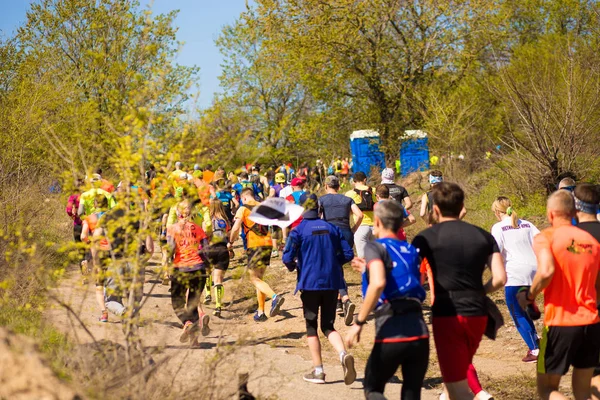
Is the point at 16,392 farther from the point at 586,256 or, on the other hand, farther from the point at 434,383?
the point at 434,383

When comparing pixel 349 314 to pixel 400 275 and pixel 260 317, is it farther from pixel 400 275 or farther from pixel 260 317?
pixel 400 275

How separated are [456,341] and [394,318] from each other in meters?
0.56

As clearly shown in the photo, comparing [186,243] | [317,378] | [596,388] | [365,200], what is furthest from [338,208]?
[596,388]

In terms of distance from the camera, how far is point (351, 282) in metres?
13.5

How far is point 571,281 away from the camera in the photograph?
17.7 feet

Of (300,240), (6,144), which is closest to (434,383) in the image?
(300,240)

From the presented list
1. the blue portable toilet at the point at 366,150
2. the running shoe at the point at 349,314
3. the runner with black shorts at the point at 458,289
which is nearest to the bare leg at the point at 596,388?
the runner with black shorts at the point at 458,289

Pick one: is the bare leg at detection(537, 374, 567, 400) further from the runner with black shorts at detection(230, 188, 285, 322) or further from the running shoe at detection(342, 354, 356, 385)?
the runner with black shorts at detection(230, 188, 285, 322)

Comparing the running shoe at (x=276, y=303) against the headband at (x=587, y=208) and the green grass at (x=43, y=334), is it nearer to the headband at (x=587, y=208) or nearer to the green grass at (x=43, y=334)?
the green grass at (x=43, y=334)

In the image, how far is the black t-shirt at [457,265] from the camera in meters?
5.22

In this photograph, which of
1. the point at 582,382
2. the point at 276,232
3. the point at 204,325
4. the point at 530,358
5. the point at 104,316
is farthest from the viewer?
the point at 276,232

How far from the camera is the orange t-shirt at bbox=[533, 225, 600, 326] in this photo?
17.6 ft

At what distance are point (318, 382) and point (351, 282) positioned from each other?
6.11 m

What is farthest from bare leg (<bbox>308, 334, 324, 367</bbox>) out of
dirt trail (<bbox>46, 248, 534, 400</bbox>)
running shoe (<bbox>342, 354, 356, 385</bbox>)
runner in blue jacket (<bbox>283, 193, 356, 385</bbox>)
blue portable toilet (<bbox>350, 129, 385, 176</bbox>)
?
blue portable toilet (<bbox>350, 129, 385, 176</bbox>)
